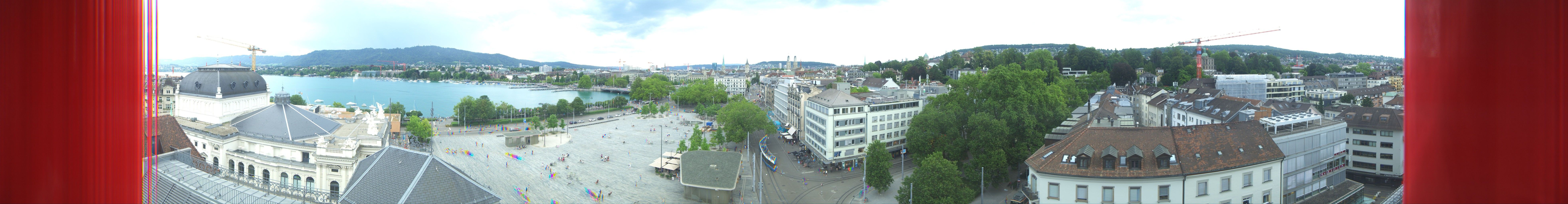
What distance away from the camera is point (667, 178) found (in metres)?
21.5

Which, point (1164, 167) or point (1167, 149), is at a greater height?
point (1167, 149)

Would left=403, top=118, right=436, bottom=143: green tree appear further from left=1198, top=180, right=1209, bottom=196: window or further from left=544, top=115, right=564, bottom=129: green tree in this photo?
left=1198, top=180, right=1209, bottom=196: window

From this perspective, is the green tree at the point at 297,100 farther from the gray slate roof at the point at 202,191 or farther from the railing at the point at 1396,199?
the railing at the point at 1396,199

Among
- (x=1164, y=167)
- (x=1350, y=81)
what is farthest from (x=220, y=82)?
(x=1350, y=81)

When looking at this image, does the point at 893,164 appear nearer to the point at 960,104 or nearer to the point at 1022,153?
the point at 960,104

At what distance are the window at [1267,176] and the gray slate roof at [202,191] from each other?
14.4 meters

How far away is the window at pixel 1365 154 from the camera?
771 inches

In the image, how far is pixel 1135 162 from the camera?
11.6m

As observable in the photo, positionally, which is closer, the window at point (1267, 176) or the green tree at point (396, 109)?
the window at point (1267, 176)

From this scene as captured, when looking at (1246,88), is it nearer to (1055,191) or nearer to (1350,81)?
(1350,81)
